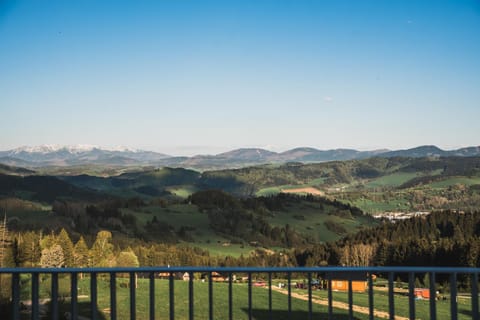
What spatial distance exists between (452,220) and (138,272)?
14856cm

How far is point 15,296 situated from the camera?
888 cm

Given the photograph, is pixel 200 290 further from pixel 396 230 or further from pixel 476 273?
pixel 396 230

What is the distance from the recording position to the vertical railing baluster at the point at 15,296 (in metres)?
8.81

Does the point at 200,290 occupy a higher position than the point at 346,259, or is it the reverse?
the point at 200,290

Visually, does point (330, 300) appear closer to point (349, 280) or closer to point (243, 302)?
point (349, 280)

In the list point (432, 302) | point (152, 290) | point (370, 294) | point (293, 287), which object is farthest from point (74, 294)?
point (432, 302)

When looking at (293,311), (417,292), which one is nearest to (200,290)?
(293,311)

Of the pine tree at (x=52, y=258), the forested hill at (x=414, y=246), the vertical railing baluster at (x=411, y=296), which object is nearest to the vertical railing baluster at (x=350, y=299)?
the vertical railing baluster at (x=411, y=296)

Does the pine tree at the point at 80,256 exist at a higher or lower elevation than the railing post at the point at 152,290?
lower

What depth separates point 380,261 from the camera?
111125mm

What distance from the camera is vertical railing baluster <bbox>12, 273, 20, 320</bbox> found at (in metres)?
8.81

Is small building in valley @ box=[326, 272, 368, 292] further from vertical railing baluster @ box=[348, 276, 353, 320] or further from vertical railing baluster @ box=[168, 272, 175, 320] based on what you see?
vertical railing baluster @ box=[168, 272, 175, 320]

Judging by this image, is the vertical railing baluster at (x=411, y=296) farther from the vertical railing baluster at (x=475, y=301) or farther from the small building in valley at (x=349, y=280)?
the vertical railing baluster at (x=475, y=301)

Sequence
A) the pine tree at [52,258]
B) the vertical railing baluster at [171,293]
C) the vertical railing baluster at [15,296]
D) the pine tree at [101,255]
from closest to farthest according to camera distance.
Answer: the vertical railing baluster at [171,293]
the vertical railing baluster at [15,296]
the pine tree at [52,258]
the pine tree at [101,255]
